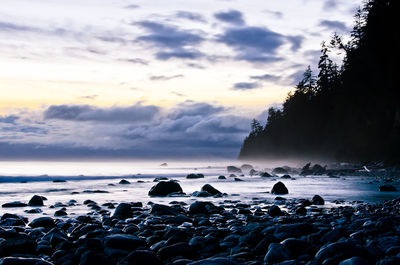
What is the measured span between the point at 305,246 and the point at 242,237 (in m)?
0.97

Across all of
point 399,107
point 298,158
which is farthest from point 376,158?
point 298,158

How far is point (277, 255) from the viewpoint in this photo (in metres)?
4.27

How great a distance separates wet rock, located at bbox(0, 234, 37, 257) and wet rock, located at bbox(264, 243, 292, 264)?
292cm

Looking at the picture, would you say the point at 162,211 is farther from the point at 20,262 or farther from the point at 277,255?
the point at 20,262

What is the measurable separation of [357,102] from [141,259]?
4308cm

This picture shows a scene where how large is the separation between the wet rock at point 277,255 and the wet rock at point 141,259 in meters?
1.17

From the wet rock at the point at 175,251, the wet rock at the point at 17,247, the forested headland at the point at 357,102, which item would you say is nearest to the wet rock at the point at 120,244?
the wet rock at the point at 175,251

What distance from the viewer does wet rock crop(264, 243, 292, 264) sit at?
13.8 ft

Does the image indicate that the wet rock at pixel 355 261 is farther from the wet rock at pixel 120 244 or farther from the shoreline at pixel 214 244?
the wet rock at pixel 120 244

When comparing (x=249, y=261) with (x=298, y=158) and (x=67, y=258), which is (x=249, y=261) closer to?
(x=67, y=258)

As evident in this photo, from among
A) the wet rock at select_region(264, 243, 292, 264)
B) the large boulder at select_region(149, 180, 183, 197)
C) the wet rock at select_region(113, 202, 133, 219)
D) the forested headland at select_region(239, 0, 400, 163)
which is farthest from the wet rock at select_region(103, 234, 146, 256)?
the forested headland at select_region(239, 0, 400, 163)

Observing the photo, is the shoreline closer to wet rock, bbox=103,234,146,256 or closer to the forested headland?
wet rock, bbox=103,234,146,256

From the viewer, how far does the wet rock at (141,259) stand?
13.8 feet

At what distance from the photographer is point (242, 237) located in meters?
5.34
